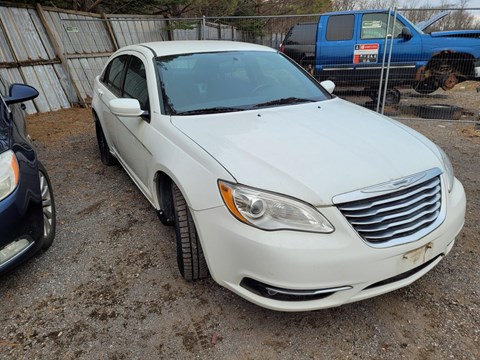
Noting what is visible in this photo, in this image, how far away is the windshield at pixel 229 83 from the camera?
275 cm

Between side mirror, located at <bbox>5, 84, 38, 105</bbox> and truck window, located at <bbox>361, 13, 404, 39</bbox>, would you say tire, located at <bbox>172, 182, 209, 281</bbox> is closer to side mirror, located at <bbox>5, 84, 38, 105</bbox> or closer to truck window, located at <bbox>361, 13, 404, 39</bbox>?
side mirror, located at <bbox>5, 84, 38, 105</bbox>

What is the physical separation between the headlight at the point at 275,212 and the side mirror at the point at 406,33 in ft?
23.8

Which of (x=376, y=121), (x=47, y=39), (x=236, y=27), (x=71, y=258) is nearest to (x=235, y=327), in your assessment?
(x=71, y=258)

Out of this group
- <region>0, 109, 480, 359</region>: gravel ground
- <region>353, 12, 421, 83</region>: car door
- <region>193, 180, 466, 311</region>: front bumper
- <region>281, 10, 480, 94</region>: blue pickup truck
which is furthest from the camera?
<region>353, 12, 421, 83</region>: car door

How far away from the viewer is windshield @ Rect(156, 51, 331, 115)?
2752 mm

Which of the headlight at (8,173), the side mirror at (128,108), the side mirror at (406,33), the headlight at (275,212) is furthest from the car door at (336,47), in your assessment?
the headlight at (8,173)

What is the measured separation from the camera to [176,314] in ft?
7.23

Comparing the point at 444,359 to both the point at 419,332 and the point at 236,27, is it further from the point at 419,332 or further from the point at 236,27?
the point at 236,27

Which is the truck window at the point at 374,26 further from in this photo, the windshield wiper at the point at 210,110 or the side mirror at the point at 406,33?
the windshield wiper at the point at 210,110

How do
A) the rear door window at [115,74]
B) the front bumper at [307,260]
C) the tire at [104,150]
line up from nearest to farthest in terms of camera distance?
1. the front bumper at [307,260]
2. the rear door window at [115,74]
3. the tire at [104,150]

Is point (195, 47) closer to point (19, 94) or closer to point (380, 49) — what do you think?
point (19, 94)

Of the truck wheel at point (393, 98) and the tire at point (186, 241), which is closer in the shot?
the tire at point (186, 241)

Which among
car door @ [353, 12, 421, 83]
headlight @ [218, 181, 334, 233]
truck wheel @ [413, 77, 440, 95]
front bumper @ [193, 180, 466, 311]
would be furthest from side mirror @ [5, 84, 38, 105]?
truck wheel @ [413, 77, 440, 95]

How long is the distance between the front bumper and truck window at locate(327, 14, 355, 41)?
22.8 ft
